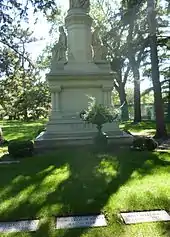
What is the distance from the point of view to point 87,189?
21.3 feet

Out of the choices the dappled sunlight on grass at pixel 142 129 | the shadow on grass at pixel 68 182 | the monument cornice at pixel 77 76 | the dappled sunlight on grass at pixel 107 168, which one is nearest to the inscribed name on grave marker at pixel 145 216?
the shadow on grass at pixel 68 182

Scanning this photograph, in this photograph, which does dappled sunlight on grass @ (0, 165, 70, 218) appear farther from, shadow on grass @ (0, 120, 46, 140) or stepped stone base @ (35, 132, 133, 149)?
shadow on grass @ (0, 120, 46, 140)

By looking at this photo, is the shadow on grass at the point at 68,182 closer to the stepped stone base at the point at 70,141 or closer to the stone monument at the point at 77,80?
the stepped stone base at the point at 70,141

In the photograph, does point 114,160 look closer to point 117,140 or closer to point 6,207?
point 117,140

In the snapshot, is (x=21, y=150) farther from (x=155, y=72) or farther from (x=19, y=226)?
(x=155, y=72)

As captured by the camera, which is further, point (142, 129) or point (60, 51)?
point (142, 129)

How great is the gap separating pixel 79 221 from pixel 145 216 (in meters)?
1.02

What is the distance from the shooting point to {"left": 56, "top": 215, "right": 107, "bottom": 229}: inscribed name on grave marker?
4.76 m

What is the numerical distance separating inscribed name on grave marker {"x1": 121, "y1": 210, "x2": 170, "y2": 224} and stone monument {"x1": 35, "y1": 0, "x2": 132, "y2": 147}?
657 cm

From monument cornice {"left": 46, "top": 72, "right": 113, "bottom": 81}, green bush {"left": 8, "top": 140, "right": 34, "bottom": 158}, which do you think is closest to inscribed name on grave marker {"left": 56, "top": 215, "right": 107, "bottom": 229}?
green bush {"left": 8, "top": 140, "right": 34, "bottom": 158}

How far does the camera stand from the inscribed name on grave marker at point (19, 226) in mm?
4680

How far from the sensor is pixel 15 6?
504 inches

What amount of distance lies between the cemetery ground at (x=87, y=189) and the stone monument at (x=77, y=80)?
8.57ft

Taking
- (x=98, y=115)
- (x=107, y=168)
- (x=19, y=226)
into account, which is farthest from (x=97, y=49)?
(x=19, y=226)
